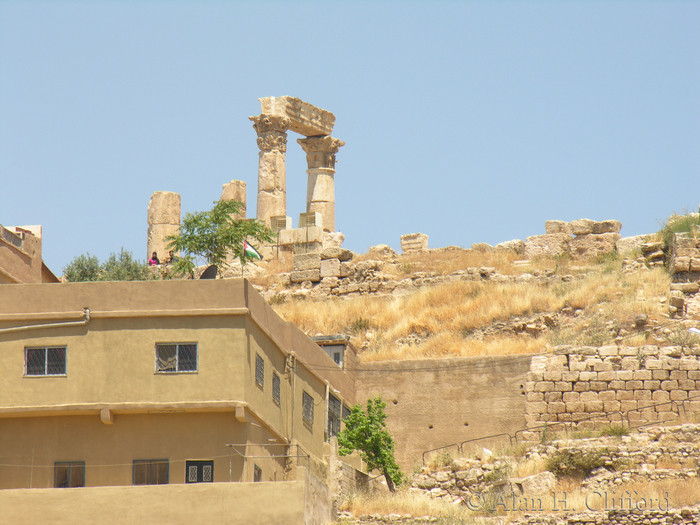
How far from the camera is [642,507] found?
23484mm

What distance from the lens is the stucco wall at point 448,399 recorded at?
99.3 feet

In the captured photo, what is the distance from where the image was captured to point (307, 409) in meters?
27.7

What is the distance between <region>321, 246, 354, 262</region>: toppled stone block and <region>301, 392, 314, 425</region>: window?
608 inches

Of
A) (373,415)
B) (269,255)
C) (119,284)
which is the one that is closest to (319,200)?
(269,255)

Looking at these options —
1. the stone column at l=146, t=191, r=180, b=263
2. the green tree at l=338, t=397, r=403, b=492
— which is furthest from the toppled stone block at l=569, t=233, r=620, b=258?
the stone column at l=146, t=191, r=180, b=263

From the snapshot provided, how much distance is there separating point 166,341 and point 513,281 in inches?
698

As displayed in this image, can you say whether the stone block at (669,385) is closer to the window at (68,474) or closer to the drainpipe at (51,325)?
the drainpipe at (51,325)

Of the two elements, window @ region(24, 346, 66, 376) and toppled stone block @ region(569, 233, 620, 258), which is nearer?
window @ region(24, 346, 66, 376)

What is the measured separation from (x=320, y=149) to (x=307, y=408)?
2525 centimetres

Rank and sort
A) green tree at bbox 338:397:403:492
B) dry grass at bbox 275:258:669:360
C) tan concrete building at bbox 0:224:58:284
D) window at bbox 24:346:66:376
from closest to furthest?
window at bbox 24:346:66:376 → green tree at bbox 338:397:403:492 → tan concrete building at bbox 0:224:58:284 → dry grass at bbox 275:258:669:360

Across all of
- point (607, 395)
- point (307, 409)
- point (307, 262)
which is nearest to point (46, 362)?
point (307, 409)

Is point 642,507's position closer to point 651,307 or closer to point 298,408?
point 298,408

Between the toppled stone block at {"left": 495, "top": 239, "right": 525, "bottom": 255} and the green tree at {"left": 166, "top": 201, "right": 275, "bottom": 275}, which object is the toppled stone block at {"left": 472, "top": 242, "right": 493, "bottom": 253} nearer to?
the toppled stone block at {"left": 495, "top": 239, "right": 525, "bottom": 255}

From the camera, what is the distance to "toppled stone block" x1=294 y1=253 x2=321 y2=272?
142 ft
